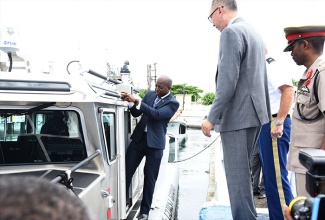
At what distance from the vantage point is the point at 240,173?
111 inches

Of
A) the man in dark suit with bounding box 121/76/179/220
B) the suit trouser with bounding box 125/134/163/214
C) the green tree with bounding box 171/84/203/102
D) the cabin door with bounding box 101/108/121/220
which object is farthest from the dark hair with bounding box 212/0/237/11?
the green tree with bounding box 171/84/203/102

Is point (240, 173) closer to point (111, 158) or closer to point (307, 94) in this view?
Answer: point (307, 94)

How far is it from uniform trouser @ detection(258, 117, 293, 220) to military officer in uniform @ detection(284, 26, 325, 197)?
25.4 inches

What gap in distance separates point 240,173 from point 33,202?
2302 millimetres

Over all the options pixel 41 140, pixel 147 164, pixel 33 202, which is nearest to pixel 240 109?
pixel 41 140

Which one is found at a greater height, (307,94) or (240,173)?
(307,94)

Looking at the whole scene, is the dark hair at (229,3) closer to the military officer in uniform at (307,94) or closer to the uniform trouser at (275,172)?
the military officer in uniform at (307,94)

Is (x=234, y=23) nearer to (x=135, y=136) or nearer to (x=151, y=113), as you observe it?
(x=151, y=113)

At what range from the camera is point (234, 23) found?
2930mm

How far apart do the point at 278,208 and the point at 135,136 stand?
228cm

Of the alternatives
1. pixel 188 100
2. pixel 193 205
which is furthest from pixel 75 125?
pixel 188 100

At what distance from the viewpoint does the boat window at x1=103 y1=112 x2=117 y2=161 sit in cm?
390

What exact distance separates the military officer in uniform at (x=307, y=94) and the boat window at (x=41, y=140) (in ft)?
6.72

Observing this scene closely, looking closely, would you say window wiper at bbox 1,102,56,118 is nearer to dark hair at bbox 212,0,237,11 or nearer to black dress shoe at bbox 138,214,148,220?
dark hair at bbox 212,0,237,11
